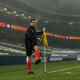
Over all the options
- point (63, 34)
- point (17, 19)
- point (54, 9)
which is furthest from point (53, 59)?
point (54, 9)

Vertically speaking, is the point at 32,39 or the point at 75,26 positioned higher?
the point at 75,26

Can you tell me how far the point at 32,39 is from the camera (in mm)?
4273

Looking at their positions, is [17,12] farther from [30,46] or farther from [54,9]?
[30,46]

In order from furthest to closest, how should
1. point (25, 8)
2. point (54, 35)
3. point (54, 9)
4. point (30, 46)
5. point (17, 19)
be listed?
point (54, 9)
point (54, 35)
point (25, 8)
point (17, 19)
point (30, 46)

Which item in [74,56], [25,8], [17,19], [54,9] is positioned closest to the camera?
[74,56]

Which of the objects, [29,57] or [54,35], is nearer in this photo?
[29,57]

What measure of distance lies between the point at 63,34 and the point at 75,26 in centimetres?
483

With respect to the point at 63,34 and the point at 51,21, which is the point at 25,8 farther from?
the point at 63,34

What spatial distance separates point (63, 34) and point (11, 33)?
17.4 meters

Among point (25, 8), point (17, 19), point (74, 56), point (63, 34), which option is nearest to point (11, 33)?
point (17, 19)

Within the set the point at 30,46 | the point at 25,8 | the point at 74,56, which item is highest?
the point at 25,8

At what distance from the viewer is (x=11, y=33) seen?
29.7 m

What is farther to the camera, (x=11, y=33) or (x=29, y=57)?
(x=11, y=33)

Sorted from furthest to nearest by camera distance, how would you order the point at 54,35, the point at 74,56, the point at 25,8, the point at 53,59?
the point at 54,35
the point at 25,8
the point at 74,56
the point at 53,59
